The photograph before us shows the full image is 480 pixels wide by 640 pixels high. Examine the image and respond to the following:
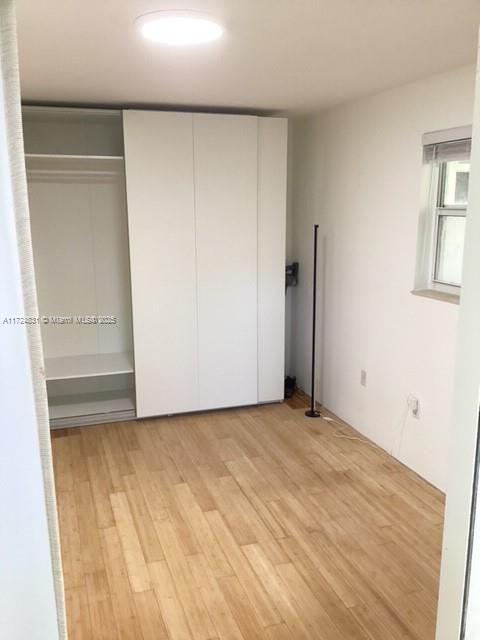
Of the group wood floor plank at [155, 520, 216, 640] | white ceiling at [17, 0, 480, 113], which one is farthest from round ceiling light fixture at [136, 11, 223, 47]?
wood floor plank at [155, 520, 216, 640]

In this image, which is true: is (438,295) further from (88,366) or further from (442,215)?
(88,366)

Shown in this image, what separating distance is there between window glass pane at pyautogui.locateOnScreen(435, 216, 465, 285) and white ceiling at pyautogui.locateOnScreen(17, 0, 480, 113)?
32.5 inches

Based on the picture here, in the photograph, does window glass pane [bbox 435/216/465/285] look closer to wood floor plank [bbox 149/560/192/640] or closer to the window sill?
the window sill

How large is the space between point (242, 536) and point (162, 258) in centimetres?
209

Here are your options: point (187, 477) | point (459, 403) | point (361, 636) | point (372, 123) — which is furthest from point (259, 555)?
point (372, 123)

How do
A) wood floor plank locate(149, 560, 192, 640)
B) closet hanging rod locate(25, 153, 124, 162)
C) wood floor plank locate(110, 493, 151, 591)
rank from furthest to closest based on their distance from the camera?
1. closet hanging rod locate(25, 153, 124, 162)
2. wood floor plank locate(110, 493, 151, 591)
3. wood floor plank locate(149, 560, 192, 640)

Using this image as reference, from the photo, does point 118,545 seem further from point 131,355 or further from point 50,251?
point 50,251

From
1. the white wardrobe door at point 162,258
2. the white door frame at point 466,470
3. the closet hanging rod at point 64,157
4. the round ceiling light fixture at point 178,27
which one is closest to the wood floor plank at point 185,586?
the white door frame at point 466,470

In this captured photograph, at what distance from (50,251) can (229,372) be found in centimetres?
167

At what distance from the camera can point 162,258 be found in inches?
165

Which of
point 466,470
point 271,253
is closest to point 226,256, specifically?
point 271,253

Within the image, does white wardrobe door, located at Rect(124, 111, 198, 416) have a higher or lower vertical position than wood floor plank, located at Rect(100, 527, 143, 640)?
higher

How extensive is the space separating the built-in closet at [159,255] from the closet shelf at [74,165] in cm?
1

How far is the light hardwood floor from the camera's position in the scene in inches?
91.5
